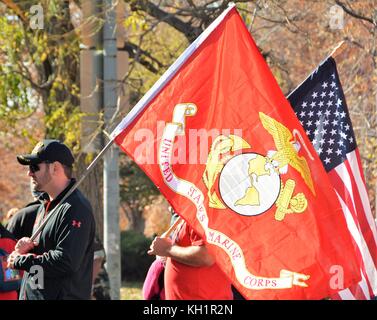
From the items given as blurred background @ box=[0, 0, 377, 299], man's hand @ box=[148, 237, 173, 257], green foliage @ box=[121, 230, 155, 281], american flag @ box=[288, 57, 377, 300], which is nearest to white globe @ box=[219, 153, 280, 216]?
man's hand @ box=[148, 237, 173, 257]

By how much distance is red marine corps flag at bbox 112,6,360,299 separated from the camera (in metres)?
5.84

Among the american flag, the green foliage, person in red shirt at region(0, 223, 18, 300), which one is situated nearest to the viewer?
person in red shirt at region(0, 223, 18, 300)

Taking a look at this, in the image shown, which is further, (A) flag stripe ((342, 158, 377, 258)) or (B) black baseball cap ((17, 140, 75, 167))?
(A) flag stripe ((342, 158, 377, 258))

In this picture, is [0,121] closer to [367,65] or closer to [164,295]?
[367,65]

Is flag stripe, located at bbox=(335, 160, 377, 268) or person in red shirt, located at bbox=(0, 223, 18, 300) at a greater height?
flag stripe, located at bbox=(335, 160, 377, 268)

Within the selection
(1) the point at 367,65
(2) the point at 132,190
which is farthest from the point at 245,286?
(2) the point at 132,190

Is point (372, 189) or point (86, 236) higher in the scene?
point (372, 189)

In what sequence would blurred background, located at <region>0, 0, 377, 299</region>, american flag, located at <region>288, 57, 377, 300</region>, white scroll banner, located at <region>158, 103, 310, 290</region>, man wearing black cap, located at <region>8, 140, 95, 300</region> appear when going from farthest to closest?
blurred background, located at <region>0, 0, 377, 299</region> < american flag, located at <region>288, 57, 377, 300</region> < man wearing black cap, located at <region>8, 140, 95, 300</region> < white scroll banner, located at <region>158, 103, 310, 290</region>

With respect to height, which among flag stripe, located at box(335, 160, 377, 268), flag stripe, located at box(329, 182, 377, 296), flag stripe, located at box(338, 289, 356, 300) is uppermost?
flag stripe, located at box(335, 160, 377, 268)

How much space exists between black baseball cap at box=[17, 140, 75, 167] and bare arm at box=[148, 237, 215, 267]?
29.9 inches

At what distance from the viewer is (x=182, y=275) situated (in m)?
6.51

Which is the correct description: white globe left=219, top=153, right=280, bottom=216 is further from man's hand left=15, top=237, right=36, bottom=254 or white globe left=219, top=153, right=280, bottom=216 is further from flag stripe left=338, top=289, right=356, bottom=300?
flag stripe left=338, top=289, right=356, bottom=300
